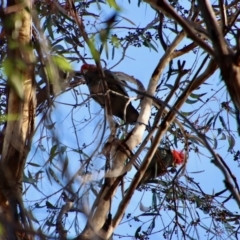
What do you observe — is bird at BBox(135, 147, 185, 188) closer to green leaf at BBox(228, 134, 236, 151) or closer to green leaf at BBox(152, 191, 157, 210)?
green leaf at BBox(152, 191, 157, 210)

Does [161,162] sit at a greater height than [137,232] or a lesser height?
greater

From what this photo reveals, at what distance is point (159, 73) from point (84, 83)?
395 mm

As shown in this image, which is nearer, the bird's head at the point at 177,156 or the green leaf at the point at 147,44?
the green leaf at the point at 147,44

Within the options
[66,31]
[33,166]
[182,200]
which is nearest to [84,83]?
[66,31]

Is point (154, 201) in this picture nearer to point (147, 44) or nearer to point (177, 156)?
point (177, 156)

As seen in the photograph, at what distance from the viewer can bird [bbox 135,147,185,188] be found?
2.83m

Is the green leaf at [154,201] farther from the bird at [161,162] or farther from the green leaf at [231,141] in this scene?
the green leaf at [231,141]

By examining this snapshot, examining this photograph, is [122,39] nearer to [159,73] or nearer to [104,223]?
[159,73]

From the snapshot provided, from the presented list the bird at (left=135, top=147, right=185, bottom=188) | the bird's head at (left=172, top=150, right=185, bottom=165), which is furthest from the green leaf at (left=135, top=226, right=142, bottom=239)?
the bird's head at (left=172, top=150, right=185, bottom=165)

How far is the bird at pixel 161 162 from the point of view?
283 centimetres

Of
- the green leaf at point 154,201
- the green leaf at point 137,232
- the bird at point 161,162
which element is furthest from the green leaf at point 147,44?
the green leaf at point 137,232

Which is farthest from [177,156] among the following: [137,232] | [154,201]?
[137,232]

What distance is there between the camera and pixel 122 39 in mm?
3049

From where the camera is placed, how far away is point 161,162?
278 centimetres
